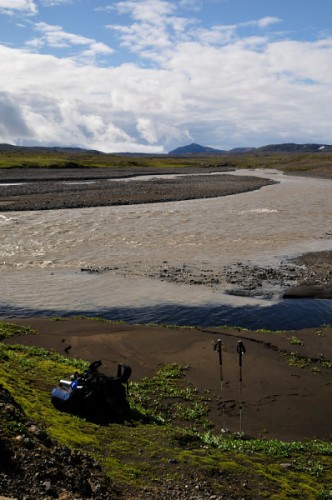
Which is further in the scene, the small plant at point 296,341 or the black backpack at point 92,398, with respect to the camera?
the small plant at point 296,341

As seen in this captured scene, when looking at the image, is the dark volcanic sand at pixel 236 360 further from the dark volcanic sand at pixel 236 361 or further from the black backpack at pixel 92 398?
the black backpack at pixel 92 398

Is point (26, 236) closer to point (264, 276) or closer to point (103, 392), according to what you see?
point (264, 276)

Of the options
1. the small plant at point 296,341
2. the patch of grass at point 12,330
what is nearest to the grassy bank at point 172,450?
the patch of grass at point 12,330

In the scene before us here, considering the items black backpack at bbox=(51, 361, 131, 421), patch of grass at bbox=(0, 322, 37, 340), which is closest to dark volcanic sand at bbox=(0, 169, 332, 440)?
patch of grass at bbox=(0, 322, 37, 340)

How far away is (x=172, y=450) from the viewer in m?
11.1

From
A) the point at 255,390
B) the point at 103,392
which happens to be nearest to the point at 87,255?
the point at 255,390

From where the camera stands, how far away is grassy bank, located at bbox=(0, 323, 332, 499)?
9648mm

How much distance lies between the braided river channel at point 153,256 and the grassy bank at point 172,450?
1014 cm

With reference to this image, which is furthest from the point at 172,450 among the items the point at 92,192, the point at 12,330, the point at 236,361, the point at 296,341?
the point at 92,192

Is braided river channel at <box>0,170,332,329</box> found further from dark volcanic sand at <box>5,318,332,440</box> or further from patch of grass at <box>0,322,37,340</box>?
patch of grass at <box>0,322,37,340</box>

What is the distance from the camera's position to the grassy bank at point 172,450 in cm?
965

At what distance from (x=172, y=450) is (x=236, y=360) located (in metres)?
8.09

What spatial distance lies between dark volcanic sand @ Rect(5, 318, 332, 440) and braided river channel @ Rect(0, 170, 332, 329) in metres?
2.45

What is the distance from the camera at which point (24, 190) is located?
74500mm
